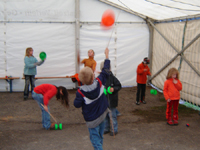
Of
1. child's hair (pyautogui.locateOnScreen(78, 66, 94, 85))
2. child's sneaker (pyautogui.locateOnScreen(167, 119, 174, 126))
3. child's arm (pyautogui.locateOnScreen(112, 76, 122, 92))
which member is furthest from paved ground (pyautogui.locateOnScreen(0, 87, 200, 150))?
child's hair (pyautogui.locateOnScreen(78, 66, 94, 85))

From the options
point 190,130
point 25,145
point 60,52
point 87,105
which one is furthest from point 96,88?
point 60,52

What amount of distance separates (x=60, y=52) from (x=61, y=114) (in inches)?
139

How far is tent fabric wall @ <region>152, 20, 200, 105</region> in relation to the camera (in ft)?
23.1

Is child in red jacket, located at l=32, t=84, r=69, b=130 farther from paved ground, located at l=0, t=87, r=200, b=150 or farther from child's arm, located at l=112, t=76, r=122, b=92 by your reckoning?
child's arm, located at l=112, t=76, r=122, b=92

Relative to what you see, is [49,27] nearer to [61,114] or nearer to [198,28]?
[61,114]

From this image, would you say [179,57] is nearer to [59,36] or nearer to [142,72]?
[142,72]

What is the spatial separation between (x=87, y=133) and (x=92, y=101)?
2.08 meters

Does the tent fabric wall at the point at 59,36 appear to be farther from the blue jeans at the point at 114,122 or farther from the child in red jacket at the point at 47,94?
the blue jeans at the point at 114,122

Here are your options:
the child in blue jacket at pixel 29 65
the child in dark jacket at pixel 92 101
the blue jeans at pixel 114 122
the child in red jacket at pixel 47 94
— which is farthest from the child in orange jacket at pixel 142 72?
the child in dark jacket at pixel 92 101

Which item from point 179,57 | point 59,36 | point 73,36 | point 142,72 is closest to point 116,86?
point 142,72

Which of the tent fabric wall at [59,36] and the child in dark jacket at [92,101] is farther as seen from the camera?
the tent fabric wall at [59,36]

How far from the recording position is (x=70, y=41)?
9508 millimetres

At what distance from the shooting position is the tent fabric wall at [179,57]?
7031 millimetres

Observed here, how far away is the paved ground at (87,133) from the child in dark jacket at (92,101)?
3.74ft
